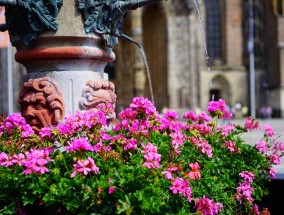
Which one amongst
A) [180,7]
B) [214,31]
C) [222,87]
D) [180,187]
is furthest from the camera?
[214,31]

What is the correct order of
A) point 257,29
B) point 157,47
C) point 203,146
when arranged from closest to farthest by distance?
point 203,146 < point 157,47 < point 257,29

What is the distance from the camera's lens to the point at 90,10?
3.37 meters

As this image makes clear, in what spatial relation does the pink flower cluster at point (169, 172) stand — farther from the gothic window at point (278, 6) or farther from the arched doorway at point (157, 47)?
the arched doorway at point (157, 47)

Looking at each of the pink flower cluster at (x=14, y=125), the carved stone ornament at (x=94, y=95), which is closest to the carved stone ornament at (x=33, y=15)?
the carved stone ornament at (x=94, y=95)

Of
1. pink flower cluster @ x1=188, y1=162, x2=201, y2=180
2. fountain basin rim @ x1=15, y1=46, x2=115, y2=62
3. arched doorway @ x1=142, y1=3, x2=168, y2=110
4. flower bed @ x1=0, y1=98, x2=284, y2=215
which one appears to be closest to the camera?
flower bed @ x1=0, y1=98, x2=284, y2=215

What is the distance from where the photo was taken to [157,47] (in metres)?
31.2

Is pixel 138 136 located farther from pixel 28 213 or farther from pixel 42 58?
pixel 42 58

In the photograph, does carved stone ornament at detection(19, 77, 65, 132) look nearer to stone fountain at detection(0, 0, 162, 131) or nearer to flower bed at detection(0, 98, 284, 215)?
stone fountain at detection(0, 0, 162, 131)

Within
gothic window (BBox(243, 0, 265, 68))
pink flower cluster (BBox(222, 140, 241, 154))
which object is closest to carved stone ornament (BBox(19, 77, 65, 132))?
pink flower cluster (BBox(222, 140, 241, 154))

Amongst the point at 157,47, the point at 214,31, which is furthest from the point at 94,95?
the point at 214,31

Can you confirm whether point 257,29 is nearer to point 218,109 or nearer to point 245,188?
point 218,109

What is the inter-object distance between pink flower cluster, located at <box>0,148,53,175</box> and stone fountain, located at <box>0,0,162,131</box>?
2.83 feet

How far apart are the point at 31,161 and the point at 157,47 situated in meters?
29.1

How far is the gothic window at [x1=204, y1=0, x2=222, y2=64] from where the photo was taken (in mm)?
38688
